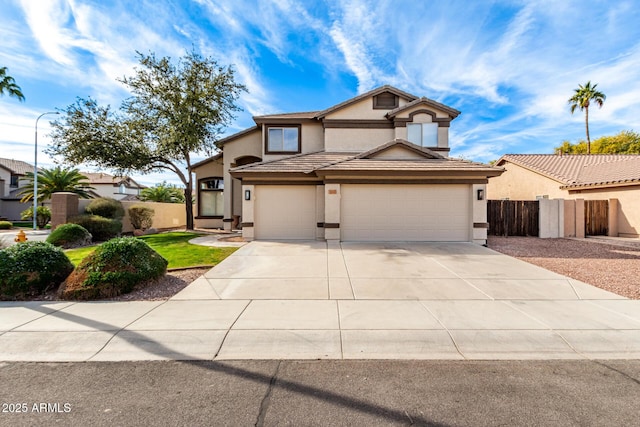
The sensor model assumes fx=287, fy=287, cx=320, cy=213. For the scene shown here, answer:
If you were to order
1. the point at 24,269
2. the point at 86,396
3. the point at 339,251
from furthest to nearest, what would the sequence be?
the point at 339,251
the point at 24,269
the point at 86,396

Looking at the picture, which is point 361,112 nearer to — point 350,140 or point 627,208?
point 350,140

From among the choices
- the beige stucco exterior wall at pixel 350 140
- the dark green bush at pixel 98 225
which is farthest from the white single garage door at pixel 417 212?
the dark green bush at pixel 98 225

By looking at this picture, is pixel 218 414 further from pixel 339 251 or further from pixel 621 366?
pixel 339 251

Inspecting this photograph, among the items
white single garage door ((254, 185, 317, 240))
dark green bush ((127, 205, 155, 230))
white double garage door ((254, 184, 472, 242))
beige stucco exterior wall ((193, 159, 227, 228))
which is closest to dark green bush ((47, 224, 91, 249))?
dark green bush ((127, 205, 155, 230))

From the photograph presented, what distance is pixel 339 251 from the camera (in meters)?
10.4

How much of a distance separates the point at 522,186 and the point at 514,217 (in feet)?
27.0

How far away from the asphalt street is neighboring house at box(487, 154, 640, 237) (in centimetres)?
1691

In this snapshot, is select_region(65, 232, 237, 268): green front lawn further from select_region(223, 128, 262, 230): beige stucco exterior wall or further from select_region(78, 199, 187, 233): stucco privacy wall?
select_region(78, 199, 187, 233): stucco privacy wall

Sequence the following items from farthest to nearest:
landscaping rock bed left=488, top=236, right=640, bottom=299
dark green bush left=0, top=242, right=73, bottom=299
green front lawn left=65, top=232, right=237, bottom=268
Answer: green front lawn left=65, top=232, right=237, bottom=268
landscaping rock bed left=488, top=236, right=640, bottom=299
dark green bush left=0, top=242, right=73, bottom=299

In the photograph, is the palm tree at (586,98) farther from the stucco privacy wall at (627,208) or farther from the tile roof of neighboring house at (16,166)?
the tile roof of neighboring house at (16,166)

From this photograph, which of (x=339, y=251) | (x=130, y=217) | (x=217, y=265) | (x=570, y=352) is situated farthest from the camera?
(x=130, y=217)

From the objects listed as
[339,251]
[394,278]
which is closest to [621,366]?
[394,278]

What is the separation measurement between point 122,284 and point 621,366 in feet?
27.6

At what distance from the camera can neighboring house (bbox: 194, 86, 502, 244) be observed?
12102 millimetres
